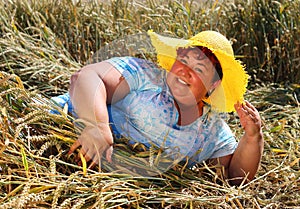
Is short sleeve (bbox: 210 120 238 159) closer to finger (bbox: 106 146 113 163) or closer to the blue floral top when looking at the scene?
the blue floral top

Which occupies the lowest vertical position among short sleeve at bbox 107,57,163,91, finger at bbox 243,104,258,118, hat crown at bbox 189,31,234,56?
finger at bbox 243,104,258,118

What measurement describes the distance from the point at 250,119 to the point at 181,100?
238 millimetres

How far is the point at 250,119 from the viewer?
1.66 m

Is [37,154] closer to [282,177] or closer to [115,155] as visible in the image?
[115,155]

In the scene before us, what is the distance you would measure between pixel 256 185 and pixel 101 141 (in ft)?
2.06

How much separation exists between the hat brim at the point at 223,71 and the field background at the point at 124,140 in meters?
0.24

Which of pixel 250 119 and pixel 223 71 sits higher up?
pixel 223 71

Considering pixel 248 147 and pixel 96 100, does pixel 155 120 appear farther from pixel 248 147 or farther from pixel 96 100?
pixel 248 147

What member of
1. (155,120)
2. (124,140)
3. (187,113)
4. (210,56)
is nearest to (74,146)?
(124,140)

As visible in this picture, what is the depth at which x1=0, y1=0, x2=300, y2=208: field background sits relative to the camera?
140cm

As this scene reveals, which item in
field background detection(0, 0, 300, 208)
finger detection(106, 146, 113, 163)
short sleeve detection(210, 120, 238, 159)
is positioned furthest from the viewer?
short sleeve detection(210, 120, 238, 159)

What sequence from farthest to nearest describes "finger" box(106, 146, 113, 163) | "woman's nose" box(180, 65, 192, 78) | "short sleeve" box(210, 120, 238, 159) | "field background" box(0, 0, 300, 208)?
1. "short sleeve" box(210, 120, 238, 159)
2. "woman's nose" box(180, 65, 192, 78)
3. "finger" box(106, 146, 113, 163)
4. "field background" box(0, 0, 300, 208)

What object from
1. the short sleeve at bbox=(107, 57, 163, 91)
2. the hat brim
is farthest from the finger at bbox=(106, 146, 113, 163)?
the hat brim

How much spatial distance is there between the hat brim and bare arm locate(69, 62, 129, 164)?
186mm
